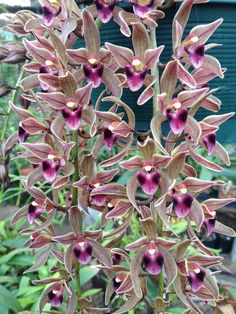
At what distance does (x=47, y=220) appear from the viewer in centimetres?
68

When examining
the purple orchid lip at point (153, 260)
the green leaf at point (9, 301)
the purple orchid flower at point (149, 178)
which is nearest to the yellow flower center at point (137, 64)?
the purple orchid flower at point (149, 178)

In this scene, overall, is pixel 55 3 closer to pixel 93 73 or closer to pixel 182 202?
pixel 93 73

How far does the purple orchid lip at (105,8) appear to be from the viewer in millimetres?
613

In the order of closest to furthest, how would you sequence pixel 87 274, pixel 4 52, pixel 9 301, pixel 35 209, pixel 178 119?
pixel 178 119 → pixel 35 209 → pixel 4 52 → pixel 9 301 → pixel 87 274

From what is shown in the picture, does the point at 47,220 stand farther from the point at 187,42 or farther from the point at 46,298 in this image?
the point at 187,42

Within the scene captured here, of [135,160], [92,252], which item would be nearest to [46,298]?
[92,252]

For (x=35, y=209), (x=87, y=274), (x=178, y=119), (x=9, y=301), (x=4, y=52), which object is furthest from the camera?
(x=87, y=274)

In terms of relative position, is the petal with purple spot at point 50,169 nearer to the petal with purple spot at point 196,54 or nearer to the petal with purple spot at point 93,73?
the petal with purple spot at point 93,73

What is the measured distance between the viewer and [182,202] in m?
0.58

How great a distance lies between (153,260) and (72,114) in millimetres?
206

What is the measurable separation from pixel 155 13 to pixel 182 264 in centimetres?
33

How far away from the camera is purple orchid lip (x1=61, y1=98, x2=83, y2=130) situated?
594 millimetres

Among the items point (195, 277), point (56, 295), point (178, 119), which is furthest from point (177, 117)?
point (56, 295)

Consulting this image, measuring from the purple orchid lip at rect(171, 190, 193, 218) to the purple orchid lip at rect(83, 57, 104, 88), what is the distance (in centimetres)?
17
